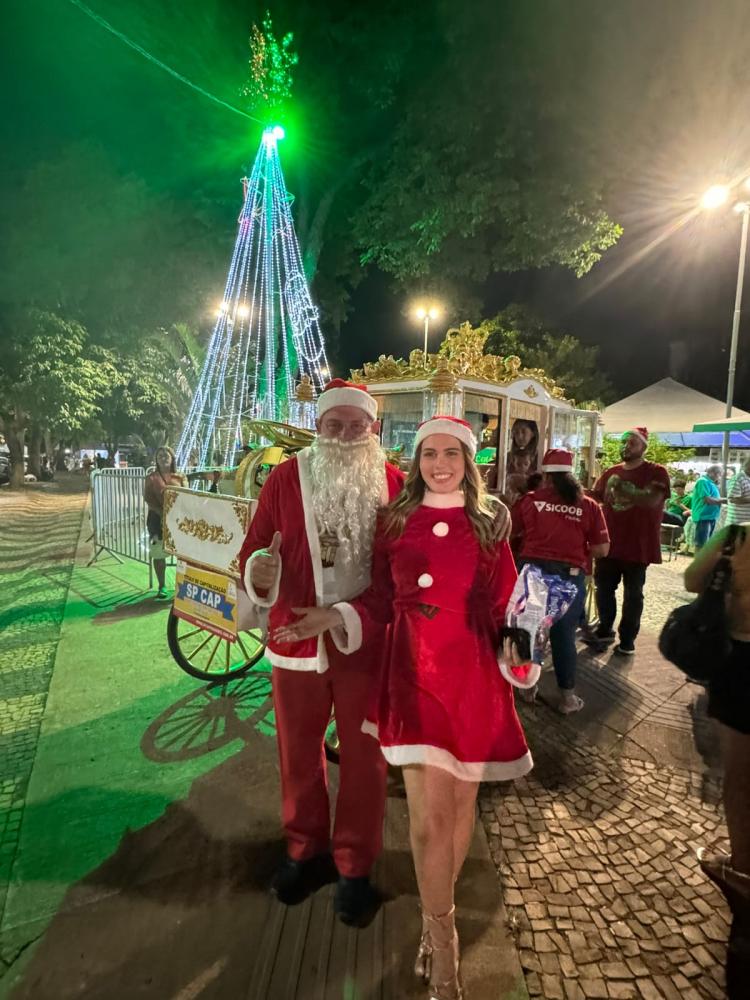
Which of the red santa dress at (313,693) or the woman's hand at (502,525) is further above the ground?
the woman's hand at (502,525)

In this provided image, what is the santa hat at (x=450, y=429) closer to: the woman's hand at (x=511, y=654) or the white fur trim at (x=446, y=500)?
the white fur trim at (x=446, y=500)

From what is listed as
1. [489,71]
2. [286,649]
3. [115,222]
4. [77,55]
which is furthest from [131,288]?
[286,649]

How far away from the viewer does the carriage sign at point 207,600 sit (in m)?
3.34

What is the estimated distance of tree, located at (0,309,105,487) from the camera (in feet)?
52.7

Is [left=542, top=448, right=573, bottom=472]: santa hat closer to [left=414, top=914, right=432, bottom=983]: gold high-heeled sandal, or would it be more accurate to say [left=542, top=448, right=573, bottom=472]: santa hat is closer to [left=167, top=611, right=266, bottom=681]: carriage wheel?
[left=167, top=611, right=266, bottom=681]: carriage wheel

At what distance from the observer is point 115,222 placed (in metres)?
13.8

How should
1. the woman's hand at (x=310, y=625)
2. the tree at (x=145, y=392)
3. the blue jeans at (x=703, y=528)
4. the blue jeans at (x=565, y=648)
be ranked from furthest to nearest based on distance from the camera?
the tree at (x=145, y=392) < the blue jeans at (x=703, y=528) < the blue jeans at (x=565, y=648) < the woman's hand at (x=310, y=625)

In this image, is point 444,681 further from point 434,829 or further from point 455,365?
point 455,365

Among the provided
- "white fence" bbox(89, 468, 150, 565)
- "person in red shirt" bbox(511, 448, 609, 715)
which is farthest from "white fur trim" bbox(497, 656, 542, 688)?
"white fence" bbox(89, 468, 150, 565)

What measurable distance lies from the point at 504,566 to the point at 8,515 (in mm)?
15124

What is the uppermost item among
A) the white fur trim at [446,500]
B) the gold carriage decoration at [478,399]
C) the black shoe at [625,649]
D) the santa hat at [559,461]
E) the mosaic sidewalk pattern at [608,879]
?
the gold carriage decoration at [478,399]

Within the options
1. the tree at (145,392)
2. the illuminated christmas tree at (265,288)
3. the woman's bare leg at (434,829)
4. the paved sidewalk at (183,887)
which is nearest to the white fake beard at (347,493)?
the woman's bare leg at (434,829)

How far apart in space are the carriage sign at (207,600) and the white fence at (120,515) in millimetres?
3720

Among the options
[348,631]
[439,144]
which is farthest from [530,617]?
[439,144]
